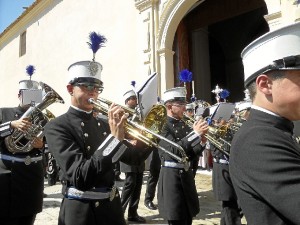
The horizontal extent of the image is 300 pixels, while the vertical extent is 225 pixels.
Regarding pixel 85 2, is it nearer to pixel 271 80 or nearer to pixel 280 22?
pixel 280 22

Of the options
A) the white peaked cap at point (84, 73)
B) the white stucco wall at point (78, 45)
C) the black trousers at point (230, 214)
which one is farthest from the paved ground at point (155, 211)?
the white stucco wall at point (78, 45)

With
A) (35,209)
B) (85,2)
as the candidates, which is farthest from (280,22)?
(85,2)

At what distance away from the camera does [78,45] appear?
49.2 feet

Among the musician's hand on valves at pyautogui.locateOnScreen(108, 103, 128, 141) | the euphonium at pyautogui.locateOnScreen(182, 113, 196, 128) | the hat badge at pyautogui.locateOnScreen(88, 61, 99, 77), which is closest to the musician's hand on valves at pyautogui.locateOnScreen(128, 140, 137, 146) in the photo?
the musician's hand on valves at pyautogui.locateOnScreen(108, 103, 128, 141)

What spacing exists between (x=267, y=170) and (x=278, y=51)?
49cm

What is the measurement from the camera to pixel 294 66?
1307mm

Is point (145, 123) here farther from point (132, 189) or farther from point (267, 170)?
point (132, 189)

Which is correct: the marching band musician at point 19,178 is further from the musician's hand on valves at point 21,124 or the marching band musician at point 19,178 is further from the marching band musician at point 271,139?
the marching band musician at point 271,139

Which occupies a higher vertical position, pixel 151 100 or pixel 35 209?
pixel 151 100

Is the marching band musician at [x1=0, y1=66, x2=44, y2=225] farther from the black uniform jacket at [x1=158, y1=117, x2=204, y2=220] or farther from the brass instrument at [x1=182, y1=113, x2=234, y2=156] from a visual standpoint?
the brass instrument at [x1=182, y1=113, x2=234, y2=156]

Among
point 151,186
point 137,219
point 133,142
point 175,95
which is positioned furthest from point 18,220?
point 151,186

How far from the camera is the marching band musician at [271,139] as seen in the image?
1.19m

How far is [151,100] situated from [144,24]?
879 cm

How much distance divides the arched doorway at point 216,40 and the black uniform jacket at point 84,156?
8.56m
